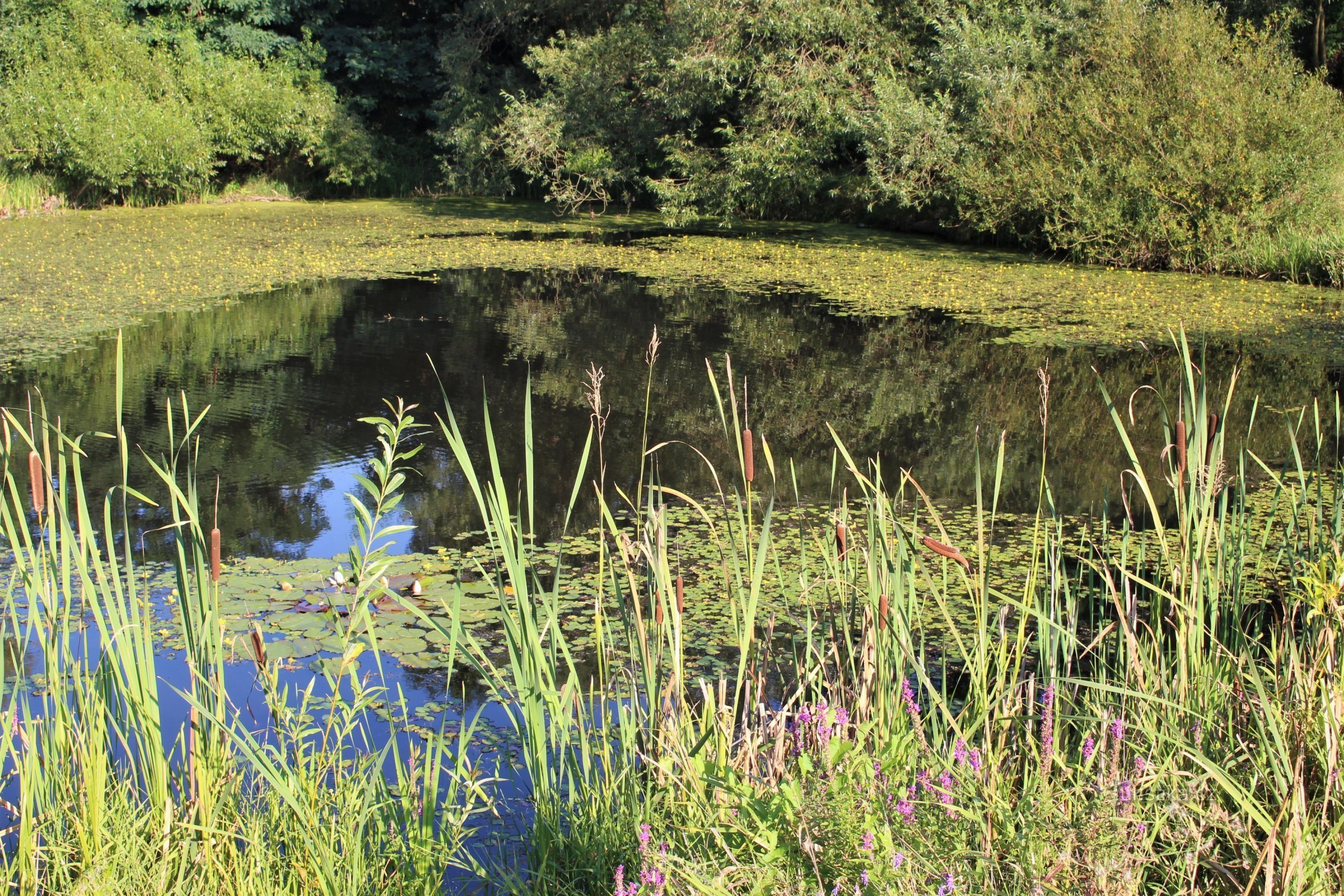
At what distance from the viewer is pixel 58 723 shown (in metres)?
1.85

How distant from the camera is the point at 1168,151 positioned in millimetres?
10633

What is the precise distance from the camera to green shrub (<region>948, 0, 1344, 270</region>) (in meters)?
10.3

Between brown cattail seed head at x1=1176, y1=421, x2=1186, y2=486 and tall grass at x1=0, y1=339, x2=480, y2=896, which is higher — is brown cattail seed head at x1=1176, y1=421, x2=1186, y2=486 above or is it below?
above

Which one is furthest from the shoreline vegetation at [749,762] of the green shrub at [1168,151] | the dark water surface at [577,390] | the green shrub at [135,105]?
the green shrub at [135,105]

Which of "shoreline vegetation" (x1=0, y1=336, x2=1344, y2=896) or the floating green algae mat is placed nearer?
"shoreline vegetation" (x1=0, y1=336, x2=1344, y2=896)

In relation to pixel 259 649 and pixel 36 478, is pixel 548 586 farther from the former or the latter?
pixel 36 478

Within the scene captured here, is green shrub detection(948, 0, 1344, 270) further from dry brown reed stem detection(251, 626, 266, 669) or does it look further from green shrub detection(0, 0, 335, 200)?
green shrub detection(0, 0, 335, 200)

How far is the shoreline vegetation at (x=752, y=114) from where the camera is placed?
414 inches

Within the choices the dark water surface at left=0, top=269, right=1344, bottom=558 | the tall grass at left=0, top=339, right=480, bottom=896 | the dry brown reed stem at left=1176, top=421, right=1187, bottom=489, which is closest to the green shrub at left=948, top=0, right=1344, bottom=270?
the dark water surface at left=0, top=269, right=1344, bottom=558

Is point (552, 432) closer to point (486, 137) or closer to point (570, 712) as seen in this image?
point (570, 712)

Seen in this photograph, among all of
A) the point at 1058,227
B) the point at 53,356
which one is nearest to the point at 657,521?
the point at 53,356

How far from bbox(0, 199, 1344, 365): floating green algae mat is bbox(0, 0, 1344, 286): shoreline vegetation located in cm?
59

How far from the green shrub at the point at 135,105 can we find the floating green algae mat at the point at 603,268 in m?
0.95

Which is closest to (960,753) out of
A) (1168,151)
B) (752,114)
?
(1168,151)
